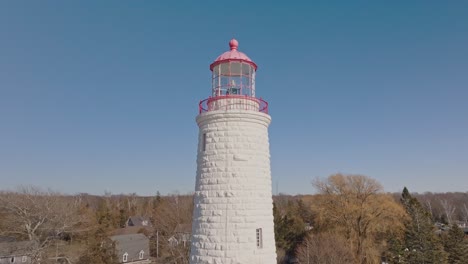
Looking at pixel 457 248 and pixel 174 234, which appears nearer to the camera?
pixel 457 248

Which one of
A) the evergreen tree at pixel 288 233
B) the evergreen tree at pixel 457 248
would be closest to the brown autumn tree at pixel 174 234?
the evergreen tree at pixel 288 233

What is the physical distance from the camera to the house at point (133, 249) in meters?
39.6

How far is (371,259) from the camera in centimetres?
3144

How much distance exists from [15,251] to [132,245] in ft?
48.8

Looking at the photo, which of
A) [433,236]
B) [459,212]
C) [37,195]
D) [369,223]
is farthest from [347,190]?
[459,212]

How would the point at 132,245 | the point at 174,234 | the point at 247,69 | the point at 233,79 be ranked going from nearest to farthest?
the point at 233,79, the point at 247,69, the point at 174,234, the point at 132,245

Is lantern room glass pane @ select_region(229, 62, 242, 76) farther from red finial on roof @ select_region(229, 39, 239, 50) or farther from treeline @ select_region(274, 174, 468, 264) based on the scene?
treeline @ select_region(274, 174, 468, 264)

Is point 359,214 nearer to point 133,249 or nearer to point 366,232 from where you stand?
point 366,232

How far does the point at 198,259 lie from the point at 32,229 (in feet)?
83.7

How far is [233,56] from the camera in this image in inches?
399

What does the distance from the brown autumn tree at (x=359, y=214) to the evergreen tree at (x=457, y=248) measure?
4378mm

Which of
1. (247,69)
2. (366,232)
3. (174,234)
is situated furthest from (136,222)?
(247,69)

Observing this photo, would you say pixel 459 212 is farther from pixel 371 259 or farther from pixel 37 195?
pixel 37 195

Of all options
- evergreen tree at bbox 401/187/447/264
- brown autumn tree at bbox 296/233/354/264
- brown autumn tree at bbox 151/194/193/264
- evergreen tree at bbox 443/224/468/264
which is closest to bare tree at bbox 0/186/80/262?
brown autumn tree at bbox 151/194/193/264
